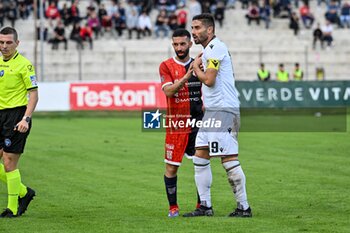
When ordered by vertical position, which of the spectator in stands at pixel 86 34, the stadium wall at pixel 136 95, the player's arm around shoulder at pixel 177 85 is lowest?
the stadium wall at pixel 136 95

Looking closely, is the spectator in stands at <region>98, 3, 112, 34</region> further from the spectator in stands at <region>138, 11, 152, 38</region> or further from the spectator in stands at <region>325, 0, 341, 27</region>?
the spectator in stands at <region>325, 0, 341, 27</region>

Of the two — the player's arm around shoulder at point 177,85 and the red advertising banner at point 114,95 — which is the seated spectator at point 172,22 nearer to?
the red advertising banner at point 114,95

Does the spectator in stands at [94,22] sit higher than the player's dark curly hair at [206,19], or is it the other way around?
the player's dark curly hair at [206,19]

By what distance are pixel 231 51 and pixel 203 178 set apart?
36156 millimetres

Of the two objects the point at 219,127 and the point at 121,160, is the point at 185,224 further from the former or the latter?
the point at 121,160

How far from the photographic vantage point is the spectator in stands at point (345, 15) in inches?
1992

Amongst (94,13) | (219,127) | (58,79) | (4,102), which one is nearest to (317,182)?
(219,127)

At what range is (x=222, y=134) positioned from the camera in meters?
11.6

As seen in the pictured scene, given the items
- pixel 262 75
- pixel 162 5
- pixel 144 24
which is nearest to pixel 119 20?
pixel 144 24

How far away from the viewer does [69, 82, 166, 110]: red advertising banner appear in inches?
1519

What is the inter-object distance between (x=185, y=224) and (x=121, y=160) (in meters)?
9.19

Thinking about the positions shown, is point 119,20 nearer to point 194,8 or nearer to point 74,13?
point 74,13

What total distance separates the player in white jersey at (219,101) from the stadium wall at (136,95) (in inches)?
1053

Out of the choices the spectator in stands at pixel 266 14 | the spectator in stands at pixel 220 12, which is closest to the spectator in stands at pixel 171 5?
the spectator in stands at pixel 220 12
